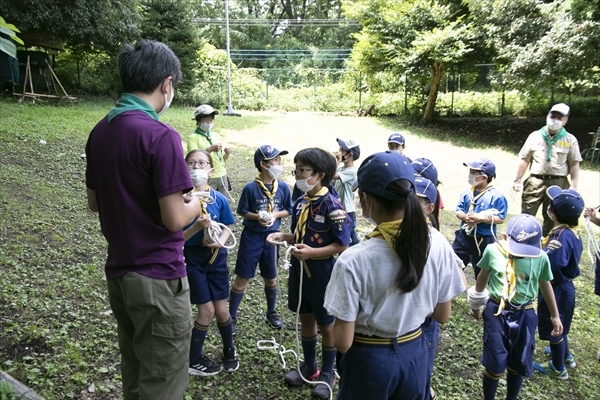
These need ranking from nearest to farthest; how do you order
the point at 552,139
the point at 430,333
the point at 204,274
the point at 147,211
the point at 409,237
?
the point at 409,237, the point at 147,211, the point at 430,333, the point at 204,274, the point at 552,139

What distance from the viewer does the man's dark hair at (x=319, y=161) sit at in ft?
10.2

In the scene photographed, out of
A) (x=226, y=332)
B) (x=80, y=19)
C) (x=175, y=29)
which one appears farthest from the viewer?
(x=175, y=29)

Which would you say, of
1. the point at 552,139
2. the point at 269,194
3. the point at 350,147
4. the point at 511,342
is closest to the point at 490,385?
the point at 511,342

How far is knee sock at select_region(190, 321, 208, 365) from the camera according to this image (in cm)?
331

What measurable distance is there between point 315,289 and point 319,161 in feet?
3.00

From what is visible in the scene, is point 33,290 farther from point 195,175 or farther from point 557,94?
point 557,94

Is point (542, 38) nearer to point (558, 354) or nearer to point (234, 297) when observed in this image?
point (558, 354)

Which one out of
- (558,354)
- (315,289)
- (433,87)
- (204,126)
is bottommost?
(558,354)

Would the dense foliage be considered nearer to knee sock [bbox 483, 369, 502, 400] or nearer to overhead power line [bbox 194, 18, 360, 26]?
knee sock [bbox 483, 369, 502, 400]

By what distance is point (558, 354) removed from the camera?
3.62 meters

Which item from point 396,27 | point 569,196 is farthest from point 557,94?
point 569,196

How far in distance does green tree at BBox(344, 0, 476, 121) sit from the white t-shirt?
14.8 m

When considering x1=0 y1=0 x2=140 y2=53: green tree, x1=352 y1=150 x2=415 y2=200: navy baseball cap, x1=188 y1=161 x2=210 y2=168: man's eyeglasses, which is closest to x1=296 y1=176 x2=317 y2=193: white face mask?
x1=188 y1=161 x2=210 y2=168: man's eyeglasses

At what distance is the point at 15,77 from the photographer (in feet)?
49.8
